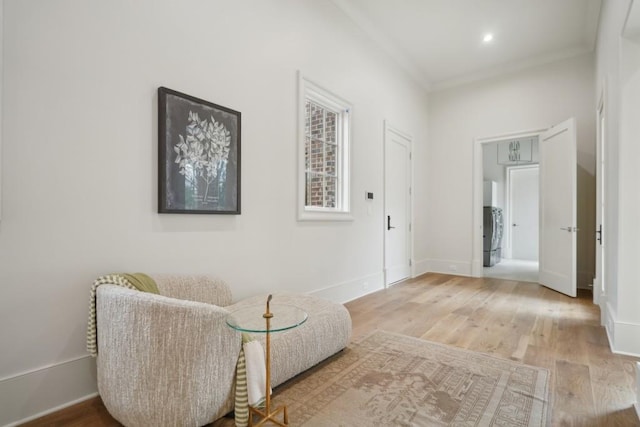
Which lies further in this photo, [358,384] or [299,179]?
[299,179]

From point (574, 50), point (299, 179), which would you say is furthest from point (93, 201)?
point (574, 50)

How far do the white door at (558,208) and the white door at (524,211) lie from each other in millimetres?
3674

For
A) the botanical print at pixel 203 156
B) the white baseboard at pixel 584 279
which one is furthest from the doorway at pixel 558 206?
the botanical print at pixel 203 156

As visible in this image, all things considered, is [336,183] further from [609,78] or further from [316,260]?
[609,78]

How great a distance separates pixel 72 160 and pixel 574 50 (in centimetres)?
607

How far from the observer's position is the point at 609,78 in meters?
2.95

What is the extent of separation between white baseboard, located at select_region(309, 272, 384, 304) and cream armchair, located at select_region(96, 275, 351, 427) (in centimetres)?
189

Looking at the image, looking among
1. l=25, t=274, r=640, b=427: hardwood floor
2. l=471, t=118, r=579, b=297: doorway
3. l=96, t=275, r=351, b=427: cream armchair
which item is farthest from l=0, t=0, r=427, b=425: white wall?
l=471, t=118, r=579, b=297: doorway

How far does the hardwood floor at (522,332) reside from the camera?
1729 millimetres

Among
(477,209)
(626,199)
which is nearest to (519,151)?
(477,209)

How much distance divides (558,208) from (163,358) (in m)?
4.94

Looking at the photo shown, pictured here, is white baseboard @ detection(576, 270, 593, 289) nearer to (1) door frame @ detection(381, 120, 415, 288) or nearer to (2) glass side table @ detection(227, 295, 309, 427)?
(1) door frame @ detection(381, 120, 415, 288)

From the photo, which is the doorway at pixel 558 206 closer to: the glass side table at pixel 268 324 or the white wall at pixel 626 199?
the white wall at pixel 626 199

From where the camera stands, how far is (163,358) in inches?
56.0
